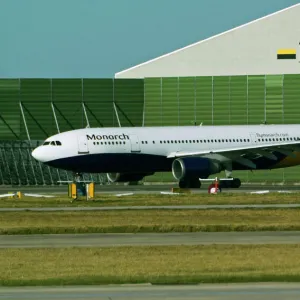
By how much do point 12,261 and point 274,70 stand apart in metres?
64.2

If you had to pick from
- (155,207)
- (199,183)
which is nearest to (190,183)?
(199,183)

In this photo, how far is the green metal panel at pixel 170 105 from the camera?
83.8 metres

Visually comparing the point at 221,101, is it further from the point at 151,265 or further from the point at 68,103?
the point at 151,265

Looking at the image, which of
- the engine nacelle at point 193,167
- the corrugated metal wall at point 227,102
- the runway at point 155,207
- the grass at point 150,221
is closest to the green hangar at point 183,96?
the corrugated metal wall at point 227,102

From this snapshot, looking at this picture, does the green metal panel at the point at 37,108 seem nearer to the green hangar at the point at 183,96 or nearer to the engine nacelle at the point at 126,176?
the green hangar at the point at 183,96

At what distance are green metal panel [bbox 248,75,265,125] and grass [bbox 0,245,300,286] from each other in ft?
181

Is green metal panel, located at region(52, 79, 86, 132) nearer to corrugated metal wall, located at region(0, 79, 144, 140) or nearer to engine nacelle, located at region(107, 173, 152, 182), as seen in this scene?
corrugated metal wall, located at region(0, 79, 144, 140)

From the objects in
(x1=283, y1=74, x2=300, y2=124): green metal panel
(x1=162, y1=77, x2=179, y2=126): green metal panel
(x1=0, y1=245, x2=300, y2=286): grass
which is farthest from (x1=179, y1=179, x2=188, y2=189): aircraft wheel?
(x1=0, y1=245, x2=300, y2=286): grass

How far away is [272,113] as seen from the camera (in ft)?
266

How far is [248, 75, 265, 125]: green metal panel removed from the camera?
3206 inches

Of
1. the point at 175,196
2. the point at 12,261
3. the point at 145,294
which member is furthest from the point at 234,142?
the point at 145,294

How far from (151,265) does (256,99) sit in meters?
59.8

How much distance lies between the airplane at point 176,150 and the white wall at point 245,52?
21.0 metres

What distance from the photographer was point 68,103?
83.7m
